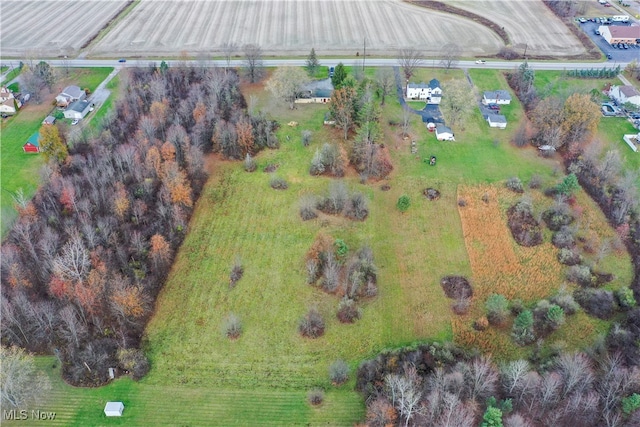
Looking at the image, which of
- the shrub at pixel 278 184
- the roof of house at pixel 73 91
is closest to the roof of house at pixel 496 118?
the shrub at pixel 278 184

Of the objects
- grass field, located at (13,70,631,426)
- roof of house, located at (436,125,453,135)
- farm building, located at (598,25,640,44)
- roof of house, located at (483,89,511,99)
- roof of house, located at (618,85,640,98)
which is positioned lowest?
grass field, located at (13,70,631,426)

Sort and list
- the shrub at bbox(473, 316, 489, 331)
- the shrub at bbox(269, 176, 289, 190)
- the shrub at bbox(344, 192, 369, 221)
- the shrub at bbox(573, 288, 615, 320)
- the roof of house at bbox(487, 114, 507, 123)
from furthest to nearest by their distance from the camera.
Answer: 1. the roof of house at bbox(487, 114, 507, 123)
2. the shrub at bbox(269, 176, 289, 190)
3. the shrub at bbox(344, 192, 369, 221)
4. the shrub at bbox(573, 288, 615, 320)
5. the shrub at bbox(473, 316, 489, 331)

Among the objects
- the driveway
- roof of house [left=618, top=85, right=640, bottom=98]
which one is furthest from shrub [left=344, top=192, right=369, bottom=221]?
the driveway

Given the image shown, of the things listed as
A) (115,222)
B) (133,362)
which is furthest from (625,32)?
(133,362)

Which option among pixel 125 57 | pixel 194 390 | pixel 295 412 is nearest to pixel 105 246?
pixel 194 390

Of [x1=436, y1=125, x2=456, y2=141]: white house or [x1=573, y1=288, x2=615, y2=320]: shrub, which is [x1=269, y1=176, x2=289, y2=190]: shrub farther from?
[x1=573, y1=288, x2=615, y2=320]: shrub

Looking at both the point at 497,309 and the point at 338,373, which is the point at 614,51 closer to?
the point at 497,309
